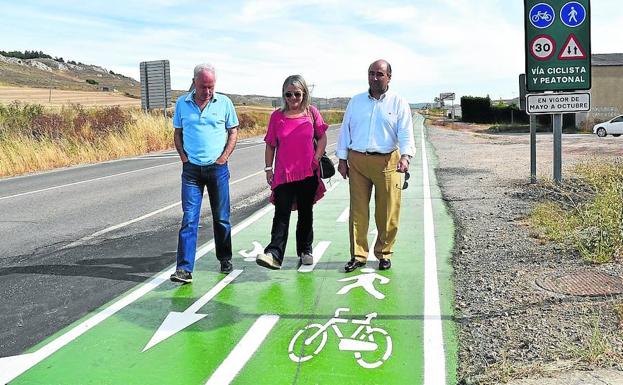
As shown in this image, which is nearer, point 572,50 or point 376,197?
point 376,197

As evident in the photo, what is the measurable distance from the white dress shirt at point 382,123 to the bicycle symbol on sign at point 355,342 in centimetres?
177

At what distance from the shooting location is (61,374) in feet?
12.6

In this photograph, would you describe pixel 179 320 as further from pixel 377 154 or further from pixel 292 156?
pixel 377 154

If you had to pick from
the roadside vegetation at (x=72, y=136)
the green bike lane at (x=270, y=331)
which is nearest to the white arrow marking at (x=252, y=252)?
the green bike lane at (x=270, y=331)

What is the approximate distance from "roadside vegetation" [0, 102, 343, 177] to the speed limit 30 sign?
47.8ft

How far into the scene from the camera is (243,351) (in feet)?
13.5

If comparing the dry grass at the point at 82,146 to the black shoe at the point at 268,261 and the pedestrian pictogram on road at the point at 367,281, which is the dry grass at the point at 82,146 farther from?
the pedestrian pictogram on road at the point at 367,281

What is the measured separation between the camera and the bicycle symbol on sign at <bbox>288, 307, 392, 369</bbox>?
3.96 meters

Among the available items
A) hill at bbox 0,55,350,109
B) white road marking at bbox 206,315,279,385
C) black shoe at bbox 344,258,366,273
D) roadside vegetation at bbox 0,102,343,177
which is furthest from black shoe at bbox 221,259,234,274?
hill at bbox 0,55,350,109

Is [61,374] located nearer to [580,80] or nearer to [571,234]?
[571,234]

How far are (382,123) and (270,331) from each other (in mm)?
2263

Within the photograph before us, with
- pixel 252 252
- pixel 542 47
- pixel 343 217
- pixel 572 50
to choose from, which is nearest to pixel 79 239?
pixel 252 252

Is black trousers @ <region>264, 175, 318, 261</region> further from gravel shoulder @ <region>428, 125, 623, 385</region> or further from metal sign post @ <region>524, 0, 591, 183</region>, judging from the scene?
metal sign post @ <region>524, 0, 591, 183</region>

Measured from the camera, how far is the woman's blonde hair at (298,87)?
5656 mm
